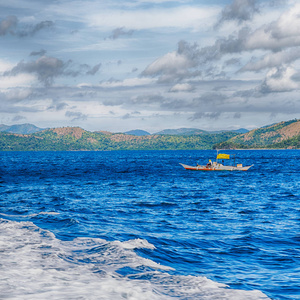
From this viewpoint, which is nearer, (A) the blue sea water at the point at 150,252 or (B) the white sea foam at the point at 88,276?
(B) the white sea foam at the point at 88,276

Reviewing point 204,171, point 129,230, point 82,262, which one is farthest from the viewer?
point 204,171

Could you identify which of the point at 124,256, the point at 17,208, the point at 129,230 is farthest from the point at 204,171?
the point at 124,256

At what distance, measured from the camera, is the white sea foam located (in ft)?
42.4

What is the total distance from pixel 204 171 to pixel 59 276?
9332 cm

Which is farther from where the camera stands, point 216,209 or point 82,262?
point 216,209

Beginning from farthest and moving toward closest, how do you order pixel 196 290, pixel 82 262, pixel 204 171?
1. pixel 204 171
2. pixel 82 262
3. pixel 196 290

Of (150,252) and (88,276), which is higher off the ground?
(88,276)

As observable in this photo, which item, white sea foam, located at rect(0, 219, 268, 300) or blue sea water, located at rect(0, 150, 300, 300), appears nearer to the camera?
white sea foam, located at rect(0, 219, 268, 300)

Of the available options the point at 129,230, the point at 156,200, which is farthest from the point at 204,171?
the point at 129,230

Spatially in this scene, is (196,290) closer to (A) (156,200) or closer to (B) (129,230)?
(B) (129,230)

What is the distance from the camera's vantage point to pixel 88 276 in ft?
49.1

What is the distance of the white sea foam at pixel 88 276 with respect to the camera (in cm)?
1293

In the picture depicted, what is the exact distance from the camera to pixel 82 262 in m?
17.2

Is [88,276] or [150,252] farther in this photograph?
[150,252]
